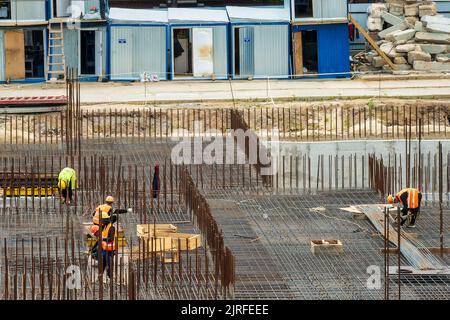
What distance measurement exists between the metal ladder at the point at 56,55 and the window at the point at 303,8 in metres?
7.42

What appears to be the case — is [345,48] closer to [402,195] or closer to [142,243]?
[402,195]

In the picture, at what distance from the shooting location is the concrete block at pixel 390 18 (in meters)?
48.0

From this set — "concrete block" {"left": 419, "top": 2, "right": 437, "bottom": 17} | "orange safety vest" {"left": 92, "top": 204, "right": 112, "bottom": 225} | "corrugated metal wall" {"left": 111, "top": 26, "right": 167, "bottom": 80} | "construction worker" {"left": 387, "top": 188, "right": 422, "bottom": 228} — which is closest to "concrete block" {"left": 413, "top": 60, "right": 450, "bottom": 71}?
"concrete block" {"left": 419, "top": 2, "right": 437, "bottom": 17}

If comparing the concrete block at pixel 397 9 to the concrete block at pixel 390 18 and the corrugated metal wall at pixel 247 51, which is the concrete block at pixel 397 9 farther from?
the corrugated metal wall at pixel 247 51

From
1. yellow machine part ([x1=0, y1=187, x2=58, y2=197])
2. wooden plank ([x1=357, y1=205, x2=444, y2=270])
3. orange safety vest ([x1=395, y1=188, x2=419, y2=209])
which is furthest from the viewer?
yellow machine part ([x1=0, y1=187, x2=58, y2=197])

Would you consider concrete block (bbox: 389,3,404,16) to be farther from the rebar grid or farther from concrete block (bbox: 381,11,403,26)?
the rebar grid

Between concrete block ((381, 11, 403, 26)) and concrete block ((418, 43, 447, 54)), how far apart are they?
66.9 inches

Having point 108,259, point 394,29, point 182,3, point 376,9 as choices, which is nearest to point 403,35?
point 394,29

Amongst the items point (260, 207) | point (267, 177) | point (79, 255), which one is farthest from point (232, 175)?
point (79, 255)

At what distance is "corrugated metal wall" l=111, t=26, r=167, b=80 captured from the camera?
1825 inches

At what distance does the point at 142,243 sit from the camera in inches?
1034

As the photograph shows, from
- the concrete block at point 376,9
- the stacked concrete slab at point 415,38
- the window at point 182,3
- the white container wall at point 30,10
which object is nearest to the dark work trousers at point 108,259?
the white container wall at point 30,10

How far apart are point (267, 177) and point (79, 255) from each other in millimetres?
8514

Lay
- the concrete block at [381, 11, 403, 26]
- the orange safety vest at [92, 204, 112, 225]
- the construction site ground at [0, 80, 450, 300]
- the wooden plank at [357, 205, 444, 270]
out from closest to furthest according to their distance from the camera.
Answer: the construction site ground at [0, 80, 450, 300] → the orange safety vest at [92, 204, 112, 225] → the wooden plank at [357, 205, 444, 270] → the concrete block at [381, 11, 403, 26]
